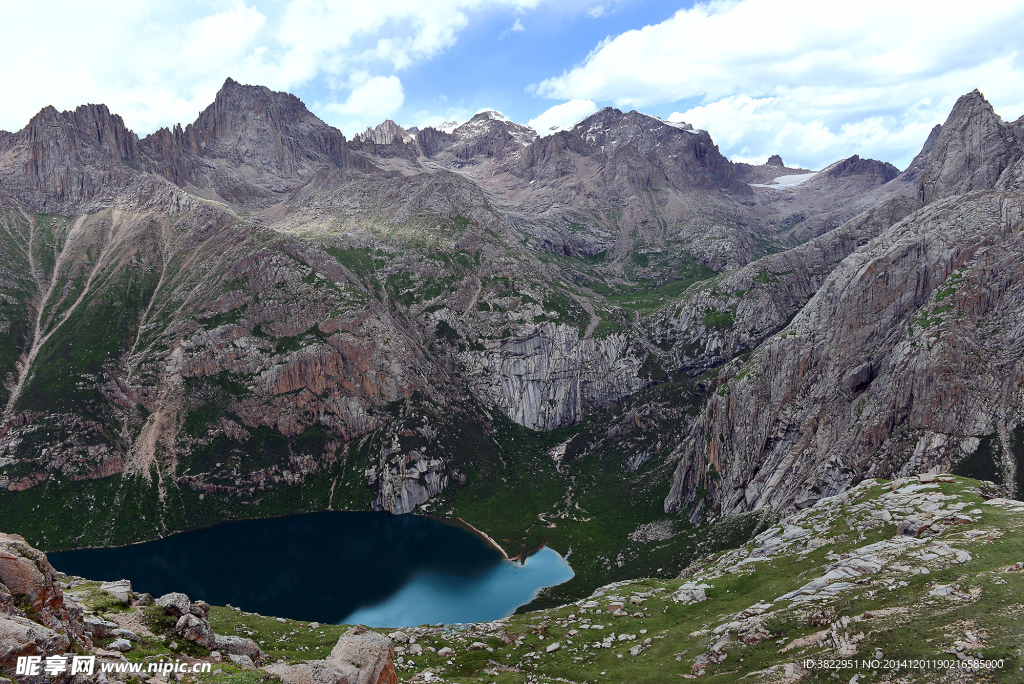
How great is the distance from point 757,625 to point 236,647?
42168mm

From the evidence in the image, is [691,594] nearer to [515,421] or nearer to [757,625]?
[757,625]

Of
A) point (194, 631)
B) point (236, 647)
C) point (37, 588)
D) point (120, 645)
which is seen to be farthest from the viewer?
point (236, 647)

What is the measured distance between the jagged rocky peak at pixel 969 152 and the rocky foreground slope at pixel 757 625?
445 ft

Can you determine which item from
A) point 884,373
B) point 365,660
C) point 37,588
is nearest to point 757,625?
point 365,660

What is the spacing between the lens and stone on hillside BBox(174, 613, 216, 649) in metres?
34.1

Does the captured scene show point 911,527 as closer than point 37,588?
No

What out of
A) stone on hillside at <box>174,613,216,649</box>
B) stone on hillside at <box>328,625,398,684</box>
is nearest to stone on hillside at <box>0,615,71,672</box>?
stone on hillside at <box>174,613,216,649</box>

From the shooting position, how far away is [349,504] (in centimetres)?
16575

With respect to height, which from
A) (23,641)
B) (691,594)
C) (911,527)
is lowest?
(691,594)

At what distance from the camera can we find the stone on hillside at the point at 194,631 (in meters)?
34.1

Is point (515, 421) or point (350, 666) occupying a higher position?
point (515, 421)

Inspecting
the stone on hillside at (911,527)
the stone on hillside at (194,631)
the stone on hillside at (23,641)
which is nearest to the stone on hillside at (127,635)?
the stone on hillside at (194,631)

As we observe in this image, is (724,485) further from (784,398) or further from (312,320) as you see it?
(312,320)

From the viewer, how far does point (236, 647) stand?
3509 cm
